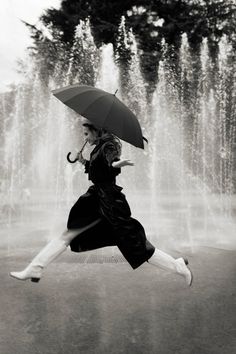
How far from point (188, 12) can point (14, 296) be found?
64.9 feet

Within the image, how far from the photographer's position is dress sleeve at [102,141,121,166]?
134 inches

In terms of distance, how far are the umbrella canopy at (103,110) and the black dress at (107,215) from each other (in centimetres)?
18

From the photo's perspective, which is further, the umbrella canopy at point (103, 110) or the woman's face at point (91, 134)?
the woman's face at point (91, 134)

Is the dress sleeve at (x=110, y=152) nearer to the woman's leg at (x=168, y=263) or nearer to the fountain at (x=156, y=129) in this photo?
the woman's leg at (x=168, y=263)

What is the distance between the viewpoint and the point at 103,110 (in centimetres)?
332

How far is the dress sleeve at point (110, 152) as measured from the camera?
3.40 metres

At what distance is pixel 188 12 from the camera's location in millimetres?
20562

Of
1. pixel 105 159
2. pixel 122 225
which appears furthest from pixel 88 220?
pixel 105 159

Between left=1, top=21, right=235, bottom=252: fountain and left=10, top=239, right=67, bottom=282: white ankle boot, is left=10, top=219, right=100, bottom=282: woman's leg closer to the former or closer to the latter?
left=10, top=239, right=67, bottom=282: white ankle boot

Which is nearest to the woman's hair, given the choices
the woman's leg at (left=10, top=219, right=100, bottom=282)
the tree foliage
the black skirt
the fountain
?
the black skirt

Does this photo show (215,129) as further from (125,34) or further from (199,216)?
(199,216)

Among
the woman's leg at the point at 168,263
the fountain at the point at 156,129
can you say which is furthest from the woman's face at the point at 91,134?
the fountain at the point at 156,129

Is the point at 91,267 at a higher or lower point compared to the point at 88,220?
lower

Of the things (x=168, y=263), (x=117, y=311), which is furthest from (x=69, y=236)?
(x=168, y=263)
